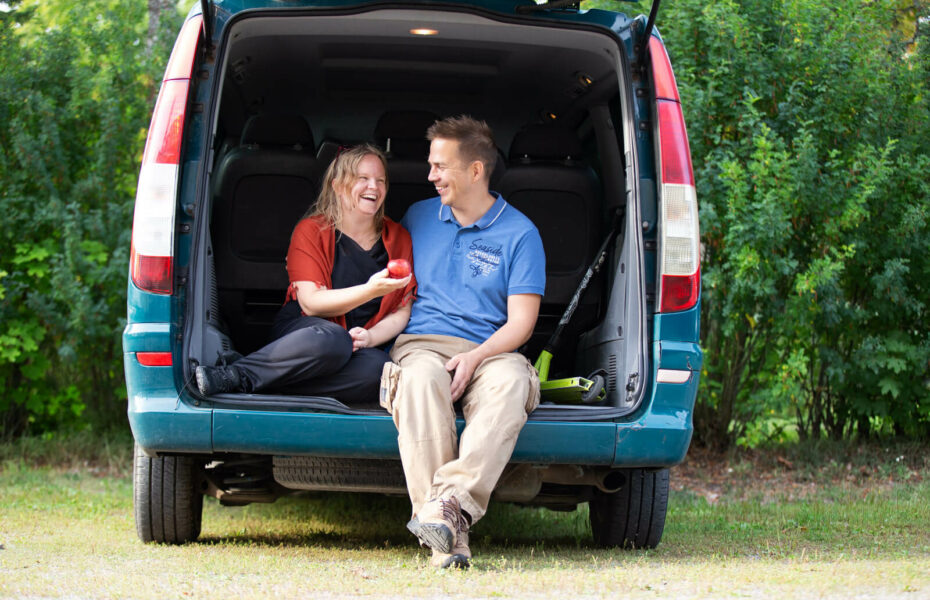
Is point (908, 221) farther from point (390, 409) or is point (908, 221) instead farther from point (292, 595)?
point (292, 595)

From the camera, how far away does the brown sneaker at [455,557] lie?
317cm

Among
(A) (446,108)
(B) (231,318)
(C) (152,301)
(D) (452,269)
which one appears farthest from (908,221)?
(C) (152,301)

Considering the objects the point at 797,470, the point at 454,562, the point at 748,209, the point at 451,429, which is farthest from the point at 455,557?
the point at 797,470

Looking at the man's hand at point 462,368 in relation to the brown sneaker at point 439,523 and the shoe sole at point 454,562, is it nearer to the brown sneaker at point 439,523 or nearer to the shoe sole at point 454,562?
the brown sneaker at point 439,523

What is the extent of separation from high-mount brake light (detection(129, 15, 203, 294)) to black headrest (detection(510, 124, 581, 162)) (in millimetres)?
1882

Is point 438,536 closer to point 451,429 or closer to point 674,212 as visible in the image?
point 451,429

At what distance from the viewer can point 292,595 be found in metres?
2.80

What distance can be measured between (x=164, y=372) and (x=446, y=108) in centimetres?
252

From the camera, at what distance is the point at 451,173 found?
13.3ft

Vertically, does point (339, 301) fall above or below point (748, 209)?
below

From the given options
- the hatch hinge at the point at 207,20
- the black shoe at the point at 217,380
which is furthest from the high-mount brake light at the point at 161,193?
the black shoe at the point at 217,380

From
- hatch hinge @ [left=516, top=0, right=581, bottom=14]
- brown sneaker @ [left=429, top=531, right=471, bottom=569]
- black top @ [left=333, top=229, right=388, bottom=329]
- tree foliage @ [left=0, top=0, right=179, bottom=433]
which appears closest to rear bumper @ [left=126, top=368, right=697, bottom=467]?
brown sneaker @ [left=429, top=531, right=471, bottom=569]

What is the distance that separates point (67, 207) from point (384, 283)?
367 centimetres

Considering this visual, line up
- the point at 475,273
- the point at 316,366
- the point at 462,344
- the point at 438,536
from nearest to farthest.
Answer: the point at 438,536, the point at 316,366, the point at 462,344, the point at 475,273
